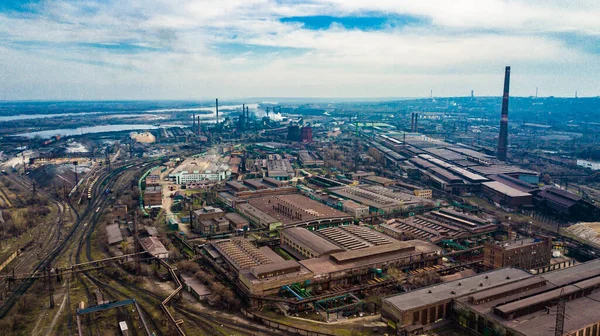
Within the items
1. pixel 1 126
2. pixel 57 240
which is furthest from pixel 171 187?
pixel 1 126

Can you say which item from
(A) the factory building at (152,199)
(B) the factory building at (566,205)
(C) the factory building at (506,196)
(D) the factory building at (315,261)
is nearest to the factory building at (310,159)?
(C) the factory building at (506,196)

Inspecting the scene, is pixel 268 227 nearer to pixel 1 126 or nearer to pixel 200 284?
pixel 200 284

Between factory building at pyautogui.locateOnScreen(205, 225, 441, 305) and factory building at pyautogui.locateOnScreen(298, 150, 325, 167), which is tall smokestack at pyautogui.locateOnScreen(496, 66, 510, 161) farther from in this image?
factory building at pyautogui.locateOnScreen(205, 225, 441, 305)

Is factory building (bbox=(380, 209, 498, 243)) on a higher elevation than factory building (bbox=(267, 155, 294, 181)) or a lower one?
lower

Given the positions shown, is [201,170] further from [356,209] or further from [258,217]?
[356,209]

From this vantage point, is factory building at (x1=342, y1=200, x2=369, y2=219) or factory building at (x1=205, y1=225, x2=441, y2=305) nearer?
factory building at (x1=205, y1=225, x2=441, y2=305)

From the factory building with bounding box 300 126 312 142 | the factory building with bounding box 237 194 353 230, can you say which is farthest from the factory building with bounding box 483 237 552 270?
the factory building with bounding box 300 126 312 142

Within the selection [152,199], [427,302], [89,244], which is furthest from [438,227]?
[89,244]
